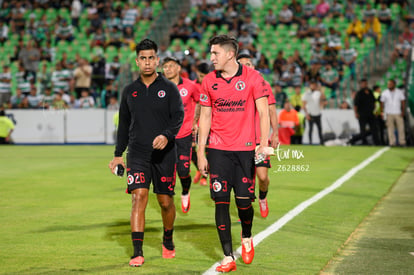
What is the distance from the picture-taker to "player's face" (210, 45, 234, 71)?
22.8 ft

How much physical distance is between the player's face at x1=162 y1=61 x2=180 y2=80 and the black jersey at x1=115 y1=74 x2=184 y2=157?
3.72 meters

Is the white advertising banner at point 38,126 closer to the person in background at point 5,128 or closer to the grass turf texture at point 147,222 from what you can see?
the person in background at point 5,128

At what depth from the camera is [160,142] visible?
722 cm

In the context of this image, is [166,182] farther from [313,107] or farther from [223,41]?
[313,107]

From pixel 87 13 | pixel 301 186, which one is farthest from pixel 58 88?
pixel 301 186

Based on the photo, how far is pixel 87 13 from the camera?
37.3 meters

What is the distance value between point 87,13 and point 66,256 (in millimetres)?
30878

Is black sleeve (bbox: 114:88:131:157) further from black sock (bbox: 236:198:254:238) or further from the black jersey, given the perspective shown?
black sock (bbox: 236:198:254:238)

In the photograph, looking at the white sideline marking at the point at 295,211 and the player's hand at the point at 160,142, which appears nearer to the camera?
the player's hand at the point at 160,142

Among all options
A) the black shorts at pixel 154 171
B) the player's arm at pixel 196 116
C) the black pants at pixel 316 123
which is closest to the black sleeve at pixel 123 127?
the black shorts at pixel 154 171

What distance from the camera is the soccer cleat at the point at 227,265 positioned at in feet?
22.3

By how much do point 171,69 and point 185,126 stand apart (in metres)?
0.97

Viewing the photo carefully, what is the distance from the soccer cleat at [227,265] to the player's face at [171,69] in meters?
4.92

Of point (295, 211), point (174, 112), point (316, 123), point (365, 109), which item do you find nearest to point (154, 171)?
point (174, 112)
